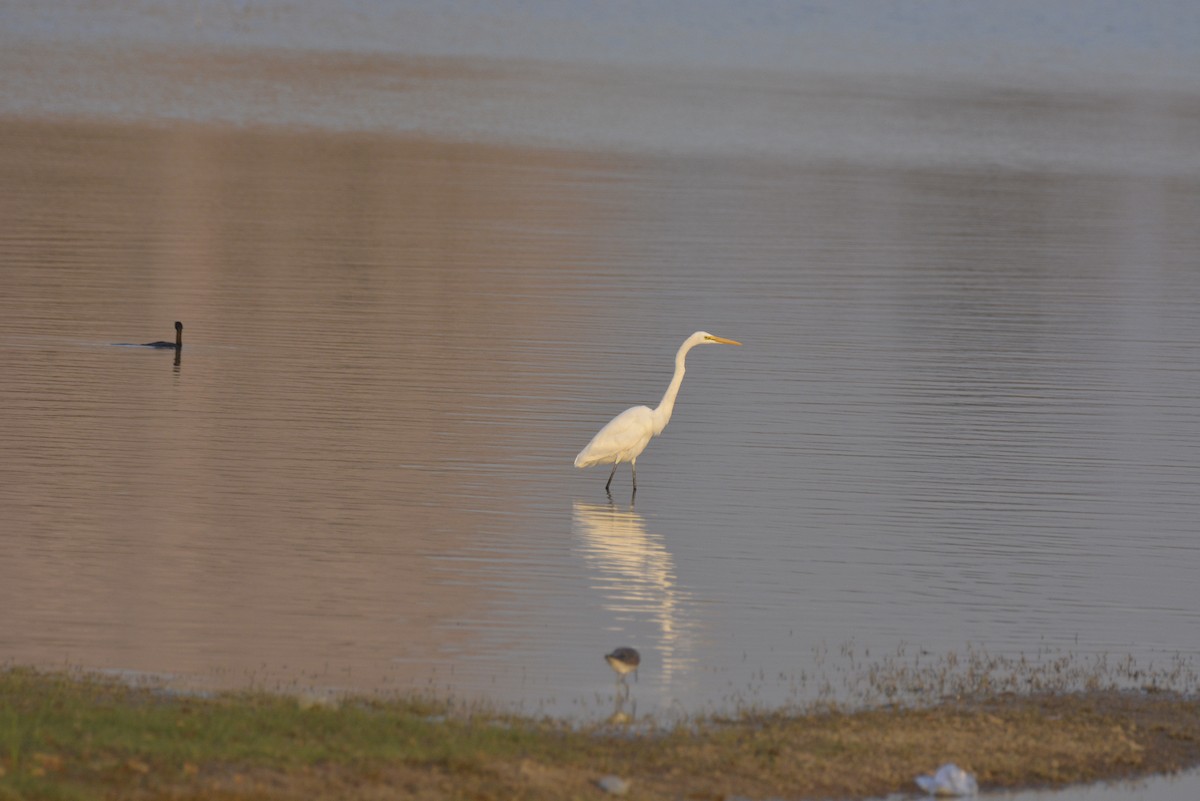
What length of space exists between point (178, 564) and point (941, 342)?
716 inches

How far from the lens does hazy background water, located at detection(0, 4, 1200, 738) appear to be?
14805mm

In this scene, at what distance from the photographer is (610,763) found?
10.7m

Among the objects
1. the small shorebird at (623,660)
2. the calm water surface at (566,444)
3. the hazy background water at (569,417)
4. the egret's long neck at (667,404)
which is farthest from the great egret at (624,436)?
the small shorebird at (623,660)

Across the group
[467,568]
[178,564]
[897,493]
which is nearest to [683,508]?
[897,493]

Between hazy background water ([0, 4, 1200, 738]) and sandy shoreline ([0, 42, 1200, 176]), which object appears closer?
hazy background water ([0, 4, 1200, 738])

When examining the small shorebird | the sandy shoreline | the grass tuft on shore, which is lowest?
the grass tuft on shore

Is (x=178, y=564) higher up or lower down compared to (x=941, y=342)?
lower down

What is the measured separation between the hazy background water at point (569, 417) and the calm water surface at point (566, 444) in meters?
0.08

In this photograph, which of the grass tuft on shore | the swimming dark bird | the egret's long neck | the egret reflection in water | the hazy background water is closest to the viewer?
the grass tuft on shore

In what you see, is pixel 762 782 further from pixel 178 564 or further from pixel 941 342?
pixel 941 342

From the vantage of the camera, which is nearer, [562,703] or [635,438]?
[562,703]

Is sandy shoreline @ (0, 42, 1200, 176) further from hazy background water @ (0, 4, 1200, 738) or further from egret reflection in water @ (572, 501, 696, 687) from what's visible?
egret reflection in water @ (572, 501, 696, 687)

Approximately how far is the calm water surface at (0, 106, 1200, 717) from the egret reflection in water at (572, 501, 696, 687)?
0.05 meters

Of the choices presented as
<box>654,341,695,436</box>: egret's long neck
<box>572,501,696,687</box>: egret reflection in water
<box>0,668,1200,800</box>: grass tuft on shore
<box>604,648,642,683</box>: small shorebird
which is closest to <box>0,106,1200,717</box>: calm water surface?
<box>572,501,696,687</box>: egret reflection in water
